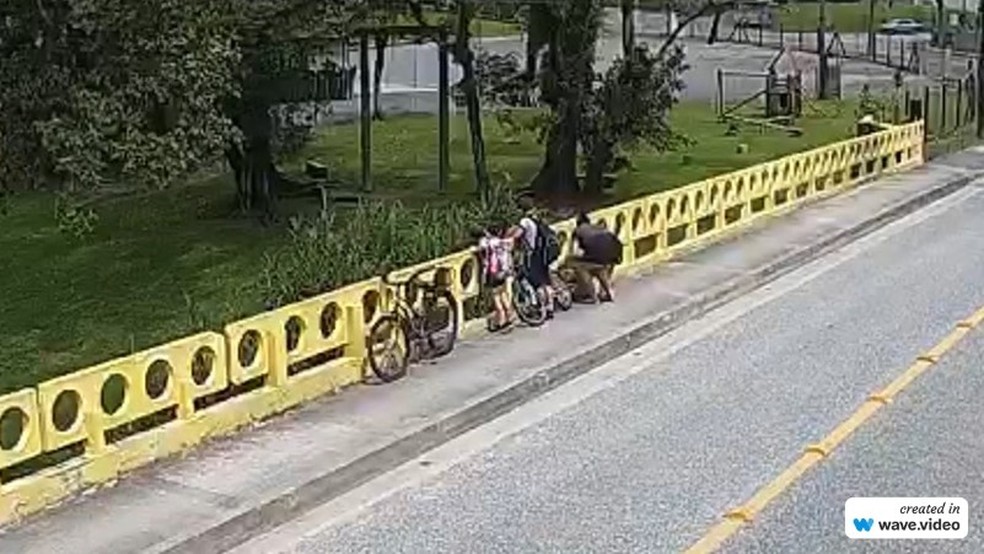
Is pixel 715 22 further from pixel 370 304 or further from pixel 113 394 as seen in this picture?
pixel 113 394

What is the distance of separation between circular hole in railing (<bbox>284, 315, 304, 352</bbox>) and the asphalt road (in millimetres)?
1719

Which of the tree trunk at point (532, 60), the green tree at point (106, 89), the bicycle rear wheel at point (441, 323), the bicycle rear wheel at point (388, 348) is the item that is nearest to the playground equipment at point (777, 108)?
the tree trunk at point (532, 60)

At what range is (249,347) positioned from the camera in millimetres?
12938

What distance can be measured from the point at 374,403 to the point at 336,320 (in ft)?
3.38

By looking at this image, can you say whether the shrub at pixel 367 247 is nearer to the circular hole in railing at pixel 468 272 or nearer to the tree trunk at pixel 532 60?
the circular hole in railing at pixel 468 272

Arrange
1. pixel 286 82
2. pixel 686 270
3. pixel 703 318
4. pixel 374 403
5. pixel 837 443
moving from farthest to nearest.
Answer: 1. pixel 286 82
2. pixel 686 270
3. pixel 703 318
4. pixel 374 403
5. pixel 837 443

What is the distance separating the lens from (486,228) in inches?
688

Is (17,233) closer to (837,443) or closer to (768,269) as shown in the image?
(768,269)

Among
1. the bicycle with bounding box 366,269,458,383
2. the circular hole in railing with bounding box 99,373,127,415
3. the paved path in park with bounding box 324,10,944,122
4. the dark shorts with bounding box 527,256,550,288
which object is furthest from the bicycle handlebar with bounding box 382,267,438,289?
the paved path in park with bounding box 324,10,944,122

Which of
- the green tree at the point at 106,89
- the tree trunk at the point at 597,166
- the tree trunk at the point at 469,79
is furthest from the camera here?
the tree trunk at the point at 597,166

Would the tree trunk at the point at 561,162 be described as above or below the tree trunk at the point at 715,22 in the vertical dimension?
below

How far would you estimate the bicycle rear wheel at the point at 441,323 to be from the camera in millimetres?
14758

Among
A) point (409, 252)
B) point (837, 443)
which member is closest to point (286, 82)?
point (409, 252)

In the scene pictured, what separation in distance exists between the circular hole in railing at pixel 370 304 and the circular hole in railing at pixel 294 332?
3.08 ft
